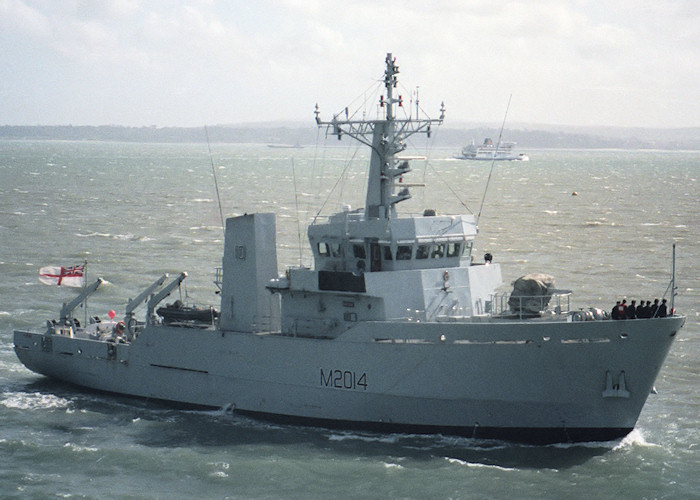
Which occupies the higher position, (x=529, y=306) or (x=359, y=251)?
(x=359, y=251)

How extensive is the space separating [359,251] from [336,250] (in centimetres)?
64

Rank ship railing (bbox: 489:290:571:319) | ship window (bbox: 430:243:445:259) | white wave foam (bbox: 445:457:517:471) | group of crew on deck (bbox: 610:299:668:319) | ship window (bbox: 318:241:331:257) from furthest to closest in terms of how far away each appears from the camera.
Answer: ship window (bbox: 318:241:331:257) < ship window (bbox: 430:243:445:259) < ship railing (bbox: 489:290:571:319) < group of crew on deck (bbox: 610:299:668:319) < white wave foam (bbox: 445:457:517:471)

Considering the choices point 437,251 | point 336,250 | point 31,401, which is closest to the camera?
point 437,251

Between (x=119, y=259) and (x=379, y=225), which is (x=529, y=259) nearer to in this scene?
(x=119, y=259)

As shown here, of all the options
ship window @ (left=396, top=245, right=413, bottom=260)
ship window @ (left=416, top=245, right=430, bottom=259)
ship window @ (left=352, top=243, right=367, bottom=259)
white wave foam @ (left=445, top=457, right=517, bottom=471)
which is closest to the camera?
white wave foam @ (left=445, top=457, right=517, bottom=471)

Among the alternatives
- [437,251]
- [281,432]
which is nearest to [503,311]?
[437,251]

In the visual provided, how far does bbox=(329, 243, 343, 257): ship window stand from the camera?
75.0ft

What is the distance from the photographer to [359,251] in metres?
22.6

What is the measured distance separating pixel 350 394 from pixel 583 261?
2510cm

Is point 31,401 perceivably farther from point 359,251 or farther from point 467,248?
point 467,248

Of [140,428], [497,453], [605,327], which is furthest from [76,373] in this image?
[605,327]

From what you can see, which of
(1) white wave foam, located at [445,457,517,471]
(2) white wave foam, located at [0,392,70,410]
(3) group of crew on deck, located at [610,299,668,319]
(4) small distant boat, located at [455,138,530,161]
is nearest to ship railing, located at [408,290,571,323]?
(3) group of crew on deck, located at [610,299,668,319]

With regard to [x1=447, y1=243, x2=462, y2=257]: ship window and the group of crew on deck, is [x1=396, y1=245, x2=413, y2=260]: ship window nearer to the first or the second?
[x1=447, y1=243, x2=462, y2=257]: ship window

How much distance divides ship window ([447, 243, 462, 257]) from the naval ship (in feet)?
0.10
